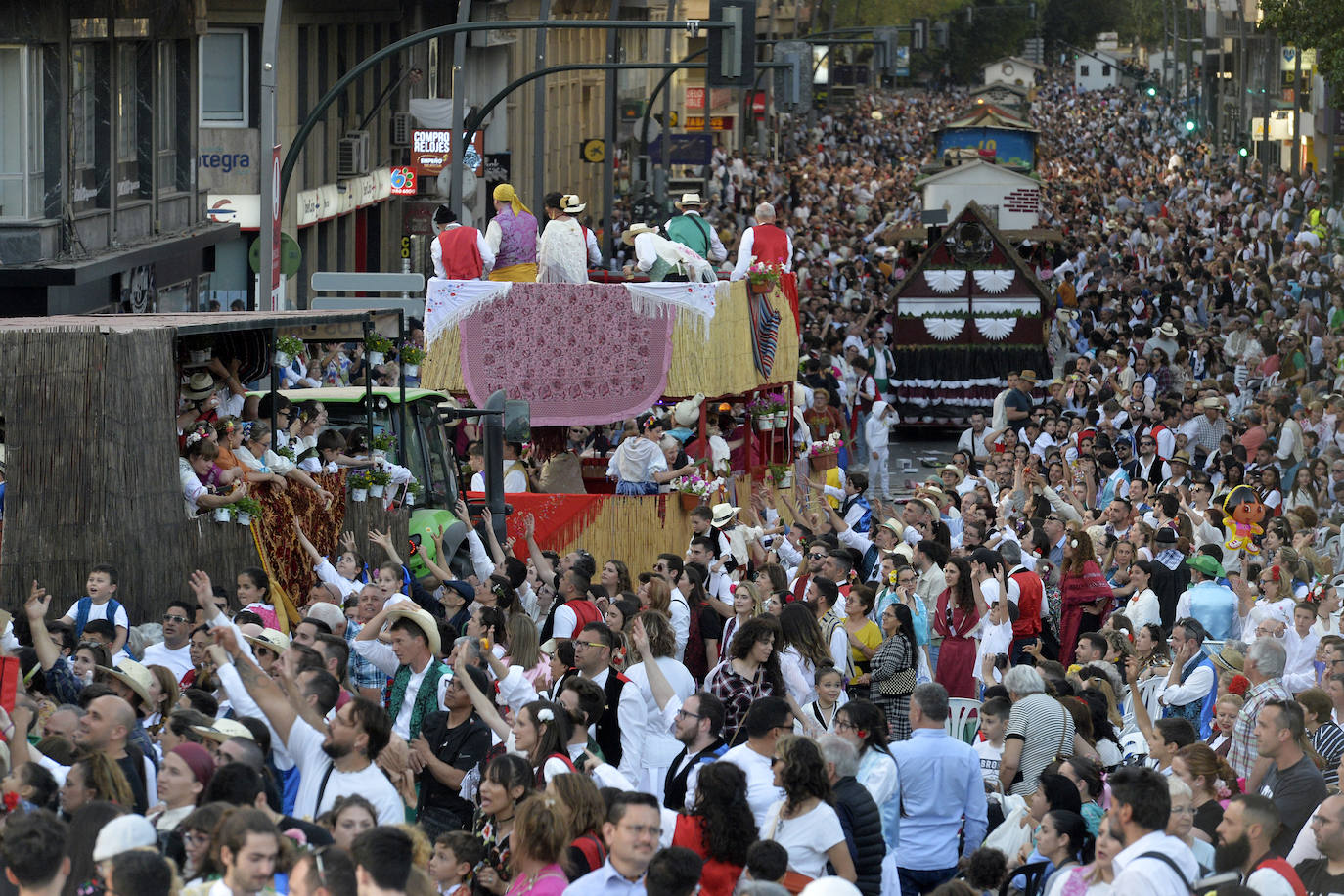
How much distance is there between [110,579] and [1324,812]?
Result: 656cm

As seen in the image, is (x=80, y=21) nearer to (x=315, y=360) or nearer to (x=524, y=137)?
(x=315, y=360)

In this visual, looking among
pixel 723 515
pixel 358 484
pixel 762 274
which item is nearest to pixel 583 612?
pixel 358 484

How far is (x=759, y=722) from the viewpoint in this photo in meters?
8.40

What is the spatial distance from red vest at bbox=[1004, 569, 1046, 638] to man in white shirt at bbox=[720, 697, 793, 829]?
5539mm

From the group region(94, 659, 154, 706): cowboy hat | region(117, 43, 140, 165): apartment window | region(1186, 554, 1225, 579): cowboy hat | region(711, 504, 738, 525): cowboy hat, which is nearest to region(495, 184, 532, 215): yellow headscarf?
region(711, 504, 738, 525): cowboy hat

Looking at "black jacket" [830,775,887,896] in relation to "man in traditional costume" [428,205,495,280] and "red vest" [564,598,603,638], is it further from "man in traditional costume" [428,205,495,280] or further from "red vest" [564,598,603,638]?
"man in traditional costume" [428,205,495,280]

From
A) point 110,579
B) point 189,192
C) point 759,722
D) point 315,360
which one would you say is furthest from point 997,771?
point 189,192

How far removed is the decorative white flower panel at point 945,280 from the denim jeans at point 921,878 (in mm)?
22571

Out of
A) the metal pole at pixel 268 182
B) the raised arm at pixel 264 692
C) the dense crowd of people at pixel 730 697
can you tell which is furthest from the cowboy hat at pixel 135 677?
the metal pole at pixel 268 182

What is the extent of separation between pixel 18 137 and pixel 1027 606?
12191mm

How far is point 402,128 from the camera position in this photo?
38719 millimetres

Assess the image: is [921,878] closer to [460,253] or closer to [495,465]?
[495,465]

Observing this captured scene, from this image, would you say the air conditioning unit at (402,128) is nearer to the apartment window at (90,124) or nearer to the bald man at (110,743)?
the apartment window at (90,124)

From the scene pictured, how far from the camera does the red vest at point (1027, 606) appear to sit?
13758mm
